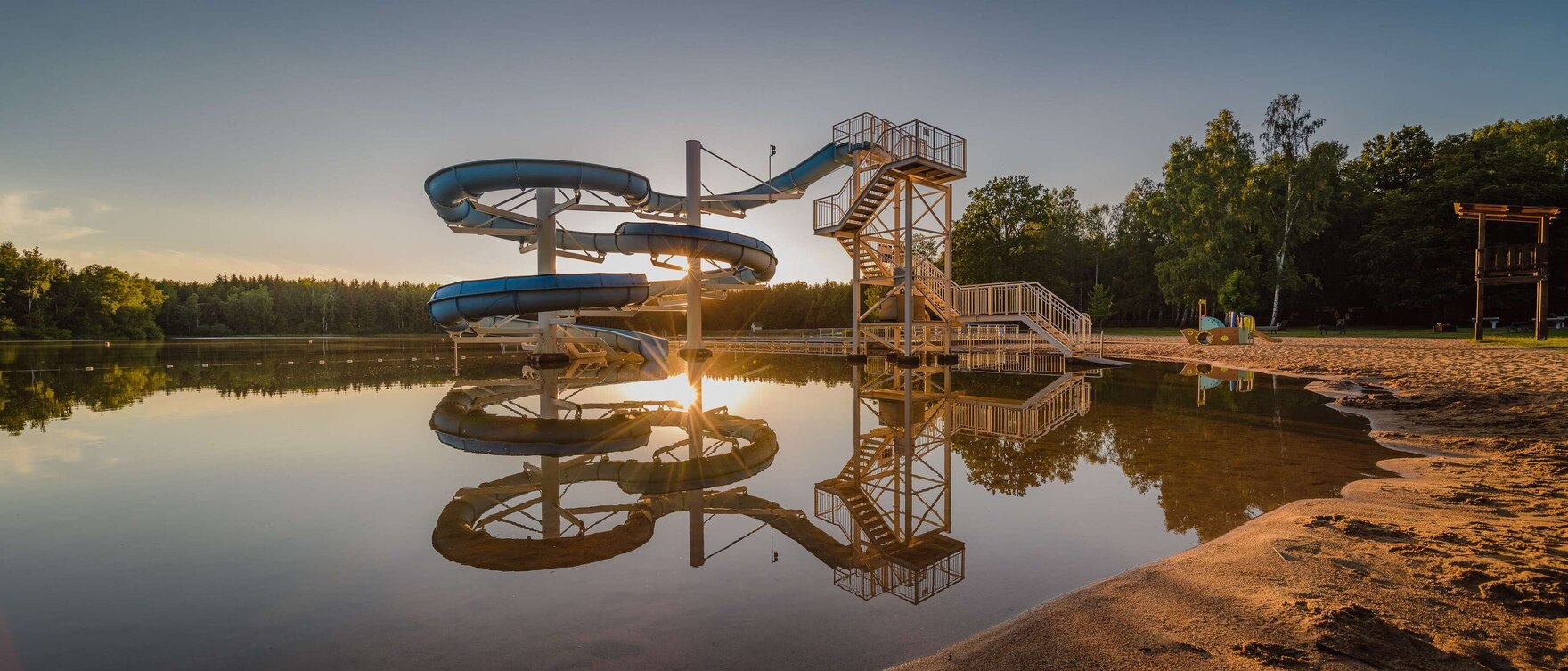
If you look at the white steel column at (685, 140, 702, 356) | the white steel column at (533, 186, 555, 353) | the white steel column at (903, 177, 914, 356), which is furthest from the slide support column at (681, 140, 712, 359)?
the white steel column at (903, 177, 914, 356)

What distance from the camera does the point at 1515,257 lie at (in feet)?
73.6

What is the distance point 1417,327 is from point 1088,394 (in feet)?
153

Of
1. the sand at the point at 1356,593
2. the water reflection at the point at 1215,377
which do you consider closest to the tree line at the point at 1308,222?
the water reflection at the point at 1215,377

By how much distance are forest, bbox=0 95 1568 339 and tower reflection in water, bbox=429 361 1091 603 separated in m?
30.7

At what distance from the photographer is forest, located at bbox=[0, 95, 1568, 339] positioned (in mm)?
38156

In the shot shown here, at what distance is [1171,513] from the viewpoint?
4758 millimetres

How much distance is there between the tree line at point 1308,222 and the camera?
38.0 metres

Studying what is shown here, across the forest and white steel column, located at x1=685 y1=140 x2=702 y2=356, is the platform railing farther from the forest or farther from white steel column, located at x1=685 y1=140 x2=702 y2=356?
white steel column, located at x1=685 y1=140 x2=702 y2=356

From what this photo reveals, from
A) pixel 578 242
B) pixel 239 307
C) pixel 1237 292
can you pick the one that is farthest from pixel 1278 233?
pixel 239 307

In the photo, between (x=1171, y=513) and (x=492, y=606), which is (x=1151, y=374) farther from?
(x=492, y=606)

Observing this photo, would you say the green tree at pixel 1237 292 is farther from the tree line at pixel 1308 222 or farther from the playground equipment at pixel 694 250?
the playground equipment at pixel 694 250

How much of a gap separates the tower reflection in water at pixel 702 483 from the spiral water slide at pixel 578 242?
532cm

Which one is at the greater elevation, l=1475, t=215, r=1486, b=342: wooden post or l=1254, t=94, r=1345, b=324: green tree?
l=1254, t=94, r=1345, b=324: green tree

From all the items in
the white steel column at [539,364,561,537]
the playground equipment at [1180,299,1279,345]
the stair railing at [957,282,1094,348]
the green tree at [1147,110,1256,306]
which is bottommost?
the white steel column at [539,364,561,537]
